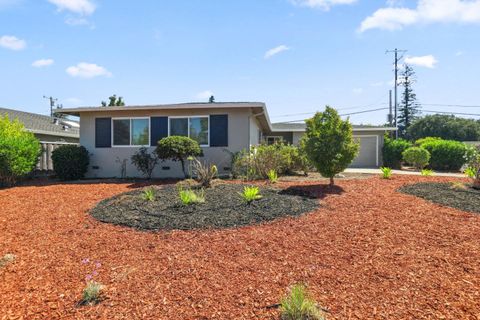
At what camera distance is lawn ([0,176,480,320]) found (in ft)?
8.89

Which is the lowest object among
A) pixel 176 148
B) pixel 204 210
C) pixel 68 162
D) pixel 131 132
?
pixel 204 210

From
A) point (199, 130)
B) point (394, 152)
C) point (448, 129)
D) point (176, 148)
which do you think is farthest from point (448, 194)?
point (448, 129)

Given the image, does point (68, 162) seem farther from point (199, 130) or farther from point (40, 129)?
point (40, 129)

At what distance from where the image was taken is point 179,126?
11734mm

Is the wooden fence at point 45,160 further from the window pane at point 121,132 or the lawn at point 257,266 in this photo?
the lawn at point 257,266

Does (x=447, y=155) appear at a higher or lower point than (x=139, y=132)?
lower

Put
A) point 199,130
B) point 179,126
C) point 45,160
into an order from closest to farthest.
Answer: point 199,130
point 179,126
point 45,160

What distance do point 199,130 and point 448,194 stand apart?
8229 millimetres

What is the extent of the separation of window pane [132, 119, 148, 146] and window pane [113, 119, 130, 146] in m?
0.26

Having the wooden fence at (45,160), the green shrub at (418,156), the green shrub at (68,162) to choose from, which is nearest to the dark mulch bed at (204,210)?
the green shrub at (68,162)

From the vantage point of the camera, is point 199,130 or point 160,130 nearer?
point 199,130

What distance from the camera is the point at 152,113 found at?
1182cm

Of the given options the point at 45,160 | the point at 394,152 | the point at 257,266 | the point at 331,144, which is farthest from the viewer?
the point at 394,152

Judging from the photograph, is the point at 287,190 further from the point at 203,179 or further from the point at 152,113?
the point at 152,113
